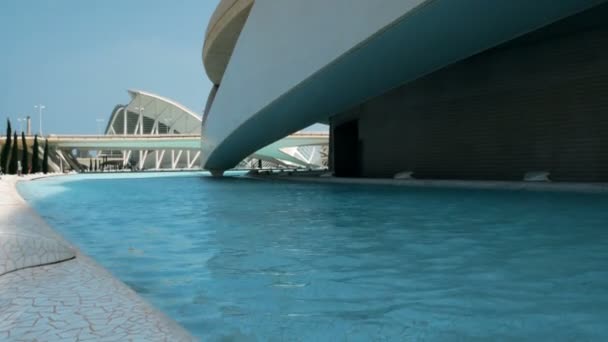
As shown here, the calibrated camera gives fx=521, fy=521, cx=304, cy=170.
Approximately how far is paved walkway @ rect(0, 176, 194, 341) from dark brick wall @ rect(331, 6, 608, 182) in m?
10.8

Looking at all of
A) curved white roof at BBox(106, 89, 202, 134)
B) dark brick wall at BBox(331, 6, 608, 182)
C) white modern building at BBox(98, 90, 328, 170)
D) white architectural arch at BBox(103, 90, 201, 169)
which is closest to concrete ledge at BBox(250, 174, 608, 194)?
dark brick wall at BBox(331, 6, 608, 182)

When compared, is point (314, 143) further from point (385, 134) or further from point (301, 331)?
point (301, 331)

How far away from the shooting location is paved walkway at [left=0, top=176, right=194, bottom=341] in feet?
6.93

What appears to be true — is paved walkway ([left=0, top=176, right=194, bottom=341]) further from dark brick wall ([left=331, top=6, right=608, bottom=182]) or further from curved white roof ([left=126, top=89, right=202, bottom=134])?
curved white roof ([left=126, top=89, right=202, bottom=134])

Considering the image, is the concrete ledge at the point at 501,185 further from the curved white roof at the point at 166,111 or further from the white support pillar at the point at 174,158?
the curved white roof at the point at 166,111

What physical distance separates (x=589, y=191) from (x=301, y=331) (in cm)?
941

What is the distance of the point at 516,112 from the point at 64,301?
12180mm

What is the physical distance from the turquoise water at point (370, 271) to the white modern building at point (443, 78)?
388 centimetres

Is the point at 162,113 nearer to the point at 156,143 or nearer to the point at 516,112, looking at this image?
the point at 156,143

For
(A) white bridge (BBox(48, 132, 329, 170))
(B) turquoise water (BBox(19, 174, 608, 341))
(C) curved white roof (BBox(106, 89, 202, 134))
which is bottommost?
(B) turquoise water (BBox(19, 174, 608, 341))

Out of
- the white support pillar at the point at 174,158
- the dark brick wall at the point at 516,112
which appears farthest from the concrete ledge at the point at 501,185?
the white support pillar at the point at 174,158

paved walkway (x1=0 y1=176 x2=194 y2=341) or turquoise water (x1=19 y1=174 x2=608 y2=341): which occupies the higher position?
paved walkway (x1=0 y1=176 x2=194 y2=341)

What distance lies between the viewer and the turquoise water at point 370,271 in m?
2.50

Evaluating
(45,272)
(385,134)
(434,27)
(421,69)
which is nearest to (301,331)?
(45,272)
